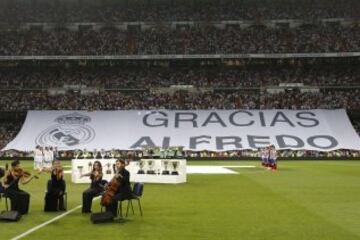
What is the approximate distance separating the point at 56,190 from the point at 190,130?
51101 millimetres

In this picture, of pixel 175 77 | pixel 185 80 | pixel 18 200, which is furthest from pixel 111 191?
pixel 175 77

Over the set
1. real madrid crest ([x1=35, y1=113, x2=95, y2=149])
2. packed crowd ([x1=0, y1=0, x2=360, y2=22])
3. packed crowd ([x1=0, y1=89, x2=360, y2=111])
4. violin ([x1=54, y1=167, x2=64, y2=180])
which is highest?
packed crowd ([x1=0, y1=0, x2=360, y2=22])

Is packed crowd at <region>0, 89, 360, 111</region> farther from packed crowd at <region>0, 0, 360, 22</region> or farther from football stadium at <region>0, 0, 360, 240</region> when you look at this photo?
packed crowd at <region>0, 0, 360, 22</region>

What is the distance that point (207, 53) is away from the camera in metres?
→ 80.1

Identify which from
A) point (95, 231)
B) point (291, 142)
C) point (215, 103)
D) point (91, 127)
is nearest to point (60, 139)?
point (91, 127)

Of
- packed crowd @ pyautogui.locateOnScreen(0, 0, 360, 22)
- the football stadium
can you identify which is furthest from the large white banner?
packed crowd @ pyautogui.locateOnScreen(0, 0, 360, 22)

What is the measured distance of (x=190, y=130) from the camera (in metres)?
68.6

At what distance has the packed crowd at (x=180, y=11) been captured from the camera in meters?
86.9

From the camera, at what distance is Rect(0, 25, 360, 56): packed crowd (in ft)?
264

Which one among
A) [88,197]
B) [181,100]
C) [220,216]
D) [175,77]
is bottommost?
[220,216]

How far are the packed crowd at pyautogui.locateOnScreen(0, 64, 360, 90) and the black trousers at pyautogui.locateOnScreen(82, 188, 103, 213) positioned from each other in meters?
62.5

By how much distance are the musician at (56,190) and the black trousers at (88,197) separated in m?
0.81

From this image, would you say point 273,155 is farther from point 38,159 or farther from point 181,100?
point 181,100

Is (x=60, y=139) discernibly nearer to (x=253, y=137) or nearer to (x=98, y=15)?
(x=253, y=137)
